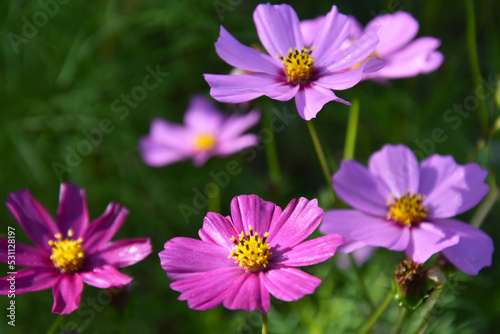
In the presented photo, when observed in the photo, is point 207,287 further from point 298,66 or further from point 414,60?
point 414,60

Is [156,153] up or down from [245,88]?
down

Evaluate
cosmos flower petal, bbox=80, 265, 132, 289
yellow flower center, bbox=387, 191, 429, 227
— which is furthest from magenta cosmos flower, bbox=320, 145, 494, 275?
cosmos flower petal, bbox=80, 265, 132, 289

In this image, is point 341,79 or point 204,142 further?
point 204,142

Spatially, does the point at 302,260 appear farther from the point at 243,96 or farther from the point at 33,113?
the point at 33,113

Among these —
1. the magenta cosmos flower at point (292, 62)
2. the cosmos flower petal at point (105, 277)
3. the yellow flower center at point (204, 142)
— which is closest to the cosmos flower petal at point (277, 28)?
the magenta cosmos flower at point (292, 62)

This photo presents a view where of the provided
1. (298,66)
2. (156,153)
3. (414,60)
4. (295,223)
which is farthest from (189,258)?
(156,153)

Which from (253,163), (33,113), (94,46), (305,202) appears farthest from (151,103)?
(305,202)

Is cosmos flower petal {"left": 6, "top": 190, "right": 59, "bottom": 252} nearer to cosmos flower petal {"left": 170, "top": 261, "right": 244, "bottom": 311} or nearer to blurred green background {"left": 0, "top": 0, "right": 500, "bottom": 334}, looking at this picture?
cosmos flower petal {"left": 170, "top": 261, "right": 244, "bottom": 311}

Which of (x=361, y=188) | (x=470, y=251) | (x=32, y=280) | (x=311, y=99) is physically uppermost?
(x=311, y=99)
